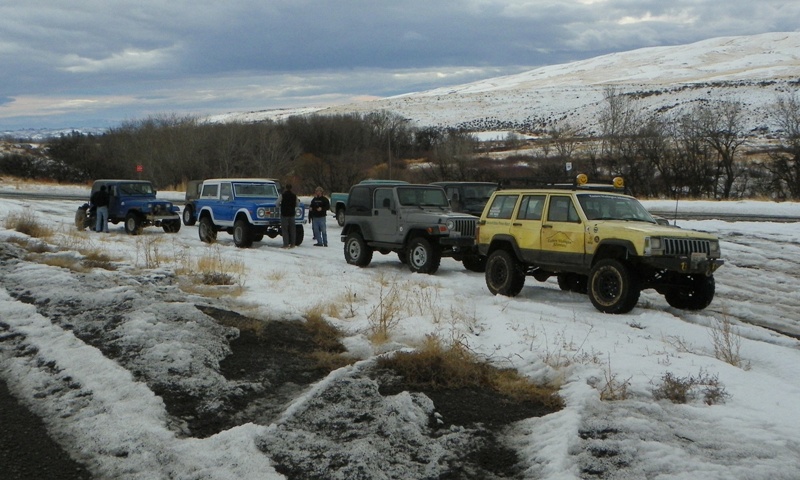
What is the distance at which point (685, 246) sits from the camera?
1084 centimetres

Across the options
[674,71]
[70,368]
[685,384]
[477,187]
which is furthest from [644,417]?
[674,71]

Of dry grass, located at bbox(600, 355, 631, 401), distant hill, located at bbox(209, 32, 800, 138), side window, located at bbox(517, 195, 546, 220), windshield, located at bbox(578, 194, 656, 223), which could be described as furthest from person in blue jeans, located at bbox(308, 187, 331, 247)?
distant hill, located at bbox(209, 32, 800, 138)

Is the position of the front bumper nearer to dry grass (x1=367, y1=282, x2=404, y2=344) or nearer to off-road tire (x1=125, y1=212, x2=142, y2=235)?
dry grass (x1=367, y1=282, x2=404, y2=344)

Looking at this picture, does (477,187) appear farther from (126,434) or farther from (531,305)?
(126,434)

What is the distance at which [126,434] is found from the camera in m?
5.81

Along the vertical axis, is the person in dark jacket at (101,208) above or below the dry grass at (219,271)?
above

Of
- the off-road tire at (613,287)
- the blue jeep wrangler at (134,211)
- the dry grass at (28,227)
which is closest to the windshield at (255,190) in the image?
the blue jeep wrangler at (134,211)

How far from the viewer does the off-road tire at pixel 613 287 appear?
11.0 metres

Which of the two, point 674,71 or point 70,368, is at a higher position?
point 674,71

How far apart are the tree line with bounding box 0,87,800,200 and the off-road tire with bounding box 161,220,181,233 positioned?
39.5ft

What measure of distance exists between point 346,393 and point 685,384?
9.65ft

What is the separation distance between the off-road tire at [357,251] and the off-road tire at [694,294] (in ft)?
23.4

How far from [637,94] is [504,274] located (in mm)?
129638

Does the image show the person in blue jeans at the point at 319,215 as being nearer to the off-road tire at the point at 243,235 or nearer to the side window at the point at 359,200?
the off-road tire at the point at 243,235
